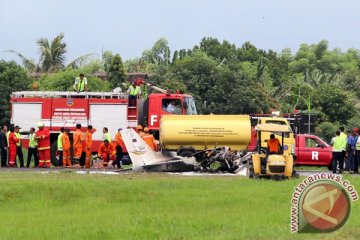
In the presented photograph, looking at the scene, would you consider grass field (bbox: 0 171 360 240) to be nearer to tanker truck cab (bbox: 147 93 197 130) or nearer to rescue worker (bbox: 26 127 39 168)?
rescue worker (bbox: 26 127 39 168)

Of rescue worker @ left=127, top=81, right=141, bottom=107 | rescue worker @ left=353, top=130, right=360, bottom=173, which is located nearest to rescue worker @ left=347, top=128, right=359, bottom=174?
rescue worker @ left=353, top=130, right=360, bottom=173

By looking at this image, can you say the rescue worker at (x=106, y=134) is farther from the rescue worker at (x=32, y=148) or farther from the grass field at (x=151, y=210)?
the grass field at (x=151, y=210)

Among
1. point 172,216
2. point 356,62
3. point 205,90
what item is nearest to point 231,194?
point 172,216

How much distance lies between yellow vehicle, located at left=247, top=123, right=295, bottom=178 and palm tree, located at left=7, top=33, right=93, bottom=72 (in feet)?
160

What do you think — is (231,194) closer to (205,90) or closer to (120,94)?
(120,94)

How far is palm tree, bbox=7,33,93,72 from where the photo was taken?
70.6 meters

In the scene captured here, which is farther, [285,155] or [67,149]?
[67,149]

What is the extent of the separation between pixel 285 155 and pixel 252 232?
10.7 meters

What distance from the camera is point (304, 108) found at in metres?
73.8

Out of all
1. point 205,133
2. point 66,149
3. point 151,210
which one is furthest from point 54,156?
point 151,210

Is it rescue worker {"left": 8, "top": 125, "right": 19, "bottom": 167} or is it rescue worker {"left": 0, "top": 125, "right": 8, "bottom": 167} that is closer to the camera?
rescue worker {"left": 0, "top": 125, "right": 8, "bottom": 167}

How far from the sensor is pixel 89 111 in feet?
109

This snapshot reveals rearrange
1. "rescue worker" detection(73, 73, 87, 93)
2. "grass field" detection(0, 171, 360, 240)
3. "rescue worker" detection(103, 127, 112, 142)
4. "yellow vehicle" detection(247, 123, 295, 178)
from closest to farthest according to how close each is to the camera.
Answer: "grass field" detection(0, 171, 360, 240)
"yellow vehicle" detection(247, 123, 295, 178)
"rescue worker" detection(103, 127, 112, 142)
"rescue worker" detection(73, 73, 87, 93)

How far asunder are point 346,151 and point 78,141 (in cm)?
993
